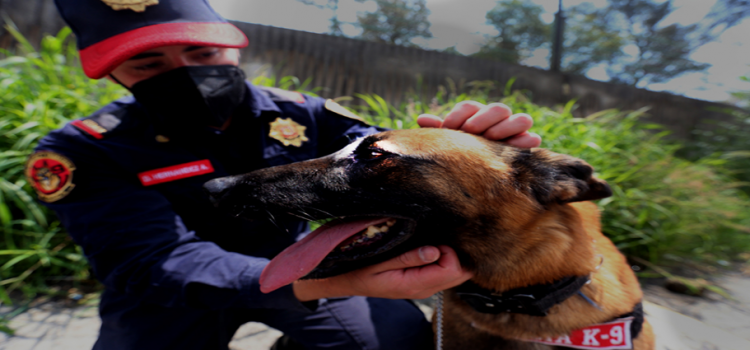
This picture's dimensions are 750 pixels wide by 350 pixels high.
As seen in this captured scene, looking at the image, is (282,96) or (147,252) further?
(282,96)

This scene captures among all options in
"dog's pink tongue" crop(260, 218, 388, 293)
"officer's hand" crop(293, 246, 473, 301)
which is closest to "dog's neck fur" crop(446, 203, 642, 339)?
"officer's hand" crop(293, 246, 473, 301)

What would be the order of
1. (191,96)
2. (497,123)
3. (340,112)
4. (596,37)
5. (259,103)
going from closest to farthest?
(497,123), (191,96), (259,103), (340,112), (596,37)

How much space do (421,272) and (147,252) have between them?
3.76 ft

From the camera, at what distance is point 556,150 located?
3148 mm

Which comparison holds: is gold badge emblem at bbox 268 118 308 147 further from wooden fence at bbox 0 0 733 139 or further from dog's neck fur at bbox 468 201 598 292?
wooden fence at bbox 0 0 733 139

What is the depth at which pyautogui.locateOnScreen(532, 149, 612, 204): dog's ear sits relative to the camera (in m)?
1.17

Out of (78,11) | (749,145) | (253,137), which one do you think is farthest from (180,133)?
(749,145)

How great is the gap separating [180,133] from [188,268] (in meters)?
0.77

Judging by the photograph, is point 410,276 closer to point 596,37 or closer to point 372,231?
point 372,231

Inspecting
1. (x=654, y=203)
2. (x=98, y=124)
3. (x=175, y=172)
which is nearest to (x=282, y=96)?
(x=175, y=172)

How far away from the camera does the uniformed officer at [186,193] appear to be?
1356 mm

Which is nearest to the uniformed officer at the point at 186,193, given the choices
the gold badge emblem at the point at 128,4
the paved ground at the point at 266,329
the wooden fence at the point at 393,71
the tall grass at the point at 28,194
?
the gold badge emblem at the point at 128,4

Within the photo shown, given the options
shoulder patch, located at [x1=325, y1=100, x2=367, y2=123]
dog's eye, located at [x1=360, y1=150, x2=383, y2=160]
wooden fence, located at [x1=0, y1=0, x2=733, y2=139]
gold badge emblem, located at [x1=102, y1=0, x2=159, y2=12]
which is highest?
wooden fence, located at [x1=0, y1=0, x2=733, y2=139]

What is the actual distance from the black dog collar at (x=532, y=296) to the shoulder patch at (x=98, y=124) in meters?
1.83
